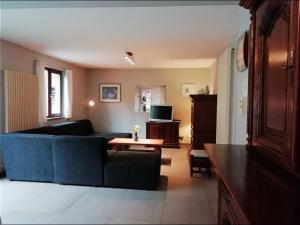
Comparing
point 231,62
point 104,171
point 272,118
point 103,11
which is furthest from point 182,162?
point 272,118

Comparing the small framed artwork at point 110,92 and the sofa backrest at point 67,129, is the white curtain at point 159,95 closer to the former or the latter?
the small framed artwork at point 110,92

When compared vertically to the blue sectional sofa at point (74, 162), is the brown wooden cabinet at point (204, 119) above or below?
above

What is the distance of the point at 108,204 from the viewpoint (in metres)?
2.87

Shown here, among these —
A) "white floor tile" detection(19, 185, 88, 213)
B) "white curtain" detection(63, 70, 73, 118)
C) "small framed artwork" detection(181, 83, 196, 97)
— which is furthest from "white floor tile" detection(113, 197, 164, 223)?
"small framed artwork" detection(181, 83, 196, 97)

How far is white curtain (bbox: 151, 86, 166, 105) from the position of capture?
702 cm

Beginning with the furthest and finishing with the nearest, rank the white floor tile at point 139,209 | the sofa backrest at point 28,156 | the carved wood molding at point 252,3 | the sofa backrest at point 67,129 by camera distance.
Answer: the sofa backrest at point 67,129 → the sofa backrest at point 28,156 → the white floor tile at point 139,209 → the carved wood molding at point 252,3

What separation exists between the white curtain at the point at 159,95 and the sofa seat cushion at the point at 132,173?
3.72 meters

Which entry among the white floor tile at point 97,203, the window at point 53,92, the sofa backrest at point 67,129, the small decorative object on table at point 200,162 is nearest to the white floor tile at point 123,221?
the white floor tile at point 97,203

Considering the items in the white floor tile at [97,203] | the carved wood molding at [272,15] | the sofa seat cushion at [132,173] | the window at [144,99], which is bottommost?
the white floor tile at [97,203]

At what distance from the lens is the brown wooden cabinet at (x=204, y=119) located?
475cm

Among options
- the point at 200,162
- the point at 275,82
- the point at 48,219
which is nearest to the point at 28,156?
the point at 48,219

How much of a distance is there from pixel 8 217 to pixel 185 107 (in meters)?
5.33

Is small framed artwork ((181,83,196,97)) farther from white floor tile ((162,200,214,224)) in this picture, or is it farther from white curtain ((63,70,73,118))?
white floor tile ((162,200,214,224))

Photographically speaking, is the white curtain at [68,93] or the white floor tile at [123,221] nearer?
the white floor tile at [123,221]
